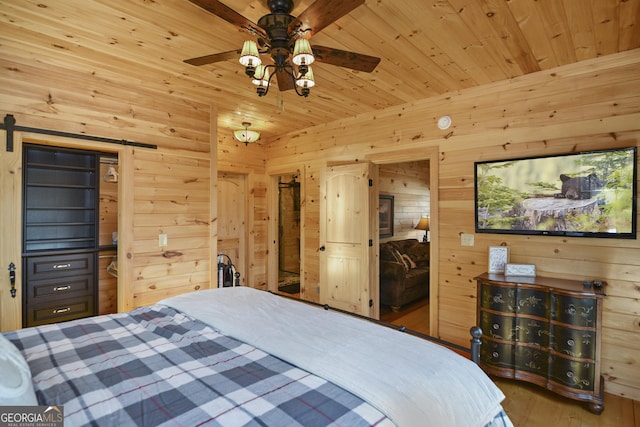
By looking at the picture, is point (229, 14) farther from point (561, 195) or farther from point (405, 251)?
point (405, 251)

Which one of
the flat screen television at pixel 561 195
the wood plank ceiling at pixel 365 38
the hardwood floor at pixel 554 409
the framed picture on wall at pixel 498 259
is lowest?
the hardwood floor at pixel 554 409

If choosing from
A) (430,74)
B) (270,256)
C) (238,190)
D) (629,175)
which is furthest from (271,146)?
(629,175)

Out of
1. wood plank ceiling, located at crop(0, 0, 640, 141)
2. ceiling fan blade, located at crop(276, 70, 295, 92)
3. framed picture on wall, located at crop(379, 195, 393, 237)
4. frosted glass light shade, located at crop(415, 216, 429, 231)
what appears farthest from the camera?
frosted glass light shade, located at crop(415, 216, 429, 231)

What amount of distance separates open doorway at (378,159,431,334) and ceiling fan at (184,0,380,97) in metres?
3.34

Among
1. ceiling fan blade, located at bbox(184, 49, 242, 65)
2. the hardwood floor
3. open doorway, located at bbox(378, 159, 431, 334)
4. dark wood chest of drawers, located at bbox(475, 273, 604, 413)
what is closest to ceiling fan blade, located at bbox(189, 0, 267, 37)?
ceiling fan blade, located at bbox(184, 49, 242, 65)

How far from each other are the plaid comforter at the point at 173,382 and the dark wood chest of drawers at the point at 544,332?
2113 mm

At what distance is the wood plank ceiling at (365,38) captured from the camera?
196cm

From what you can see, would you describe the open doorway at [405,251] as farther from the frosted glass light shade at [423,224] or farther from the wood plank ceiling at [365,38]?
the wood plank ceiling at [365,38]

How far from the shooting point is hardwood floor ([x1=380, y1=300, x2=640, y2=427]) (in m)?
2.22

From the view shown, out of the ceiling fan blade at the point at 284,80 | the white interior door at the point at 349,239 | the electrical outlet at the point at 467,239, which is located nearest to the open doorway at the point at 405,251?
the white interior door at the point at 349,239

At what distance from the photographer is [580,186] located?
265 cm

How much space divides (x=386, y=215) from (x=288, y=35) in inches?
169

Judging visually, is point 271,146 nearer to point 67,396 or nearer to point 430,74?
point 430,74

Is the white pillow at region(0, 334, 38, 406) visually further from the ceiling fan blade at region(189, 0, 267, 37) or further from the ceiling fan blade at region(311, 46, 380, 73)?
the ceiling fan blade at region(311, 46, 380, 73)
